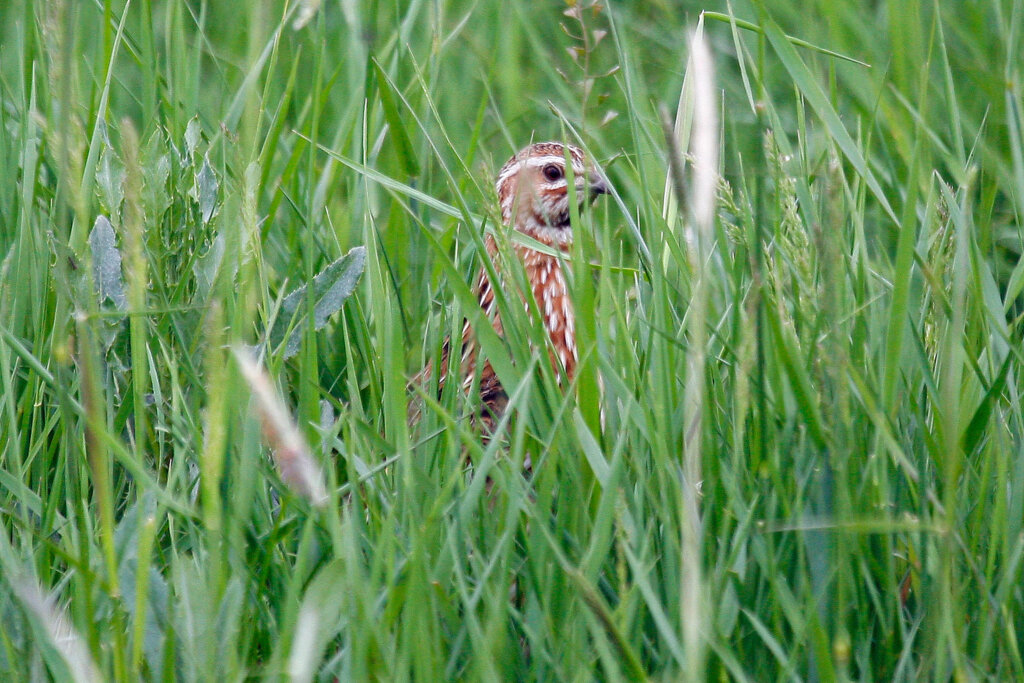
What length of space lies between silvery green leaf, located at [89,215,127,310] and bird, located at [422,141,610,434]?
795 mm

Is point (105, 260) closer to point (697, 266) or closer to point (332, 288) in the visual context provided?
point (332, 288)

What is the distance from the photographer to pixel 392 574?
5.57ft

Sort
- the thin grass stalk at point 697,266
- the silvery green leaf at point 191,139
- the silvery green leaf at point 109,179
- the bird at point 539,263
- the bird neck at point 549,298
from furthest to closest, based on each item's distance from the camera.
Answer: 1. the bird neck at point 549,298
2. the bird at point 539,263
3. the silvery green leaf at point 191,139
4. the silvery green leaf at point 109,179
5. the thin grass stalk at point 697,266

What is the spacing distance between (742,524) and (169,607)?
809 mm

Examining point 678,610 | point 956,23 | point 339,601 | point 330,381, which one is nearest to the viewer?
point 339,601

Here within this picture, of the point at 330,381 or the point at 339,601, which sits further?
the point at 330,381

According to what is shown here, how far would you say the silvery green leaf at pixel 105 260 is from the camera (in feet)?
8.36

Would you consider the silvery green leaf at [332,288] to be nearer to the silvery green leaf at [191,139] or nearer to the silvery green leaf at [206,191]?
the silvery green leaf at [206,191]

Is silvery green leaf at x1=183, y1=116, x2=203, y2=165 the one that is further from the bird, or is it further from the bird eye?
the bird eye

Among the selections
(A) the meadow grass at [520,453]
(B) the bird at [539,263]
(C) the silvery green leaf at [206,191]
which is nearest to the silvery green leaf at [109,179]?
(A) the meadow grass at [520,453]

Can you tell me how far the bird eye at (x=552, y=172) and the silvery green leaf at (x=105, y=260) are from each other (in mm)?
1732

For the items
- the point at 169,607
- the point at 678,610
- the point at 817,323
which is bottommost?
the point at 678,610

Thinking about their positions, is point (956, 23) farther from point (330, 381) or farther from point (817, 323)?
point (817, 323)

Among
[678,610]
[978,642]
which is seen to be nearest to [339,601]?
[678,610]
